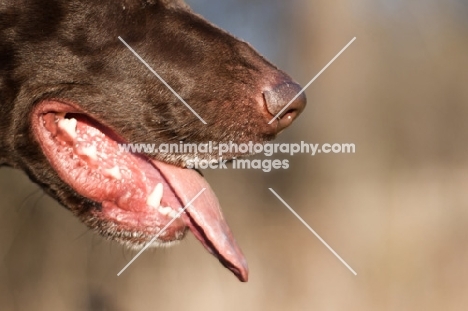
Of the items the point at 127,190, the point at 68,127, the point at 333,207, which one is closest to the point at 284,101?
the point at 127,190

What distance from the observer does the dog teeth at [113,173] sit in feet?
6.53

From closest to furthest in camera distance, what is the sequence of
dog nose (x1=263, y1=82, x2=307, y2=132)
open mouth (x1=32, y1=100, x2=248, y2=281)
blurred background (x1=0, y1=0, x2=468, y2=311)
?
dog nose (x1=263, y1=82, x2=307, y2=132) → open mouth (x1=32, y1=100, x2=248, y2=281) → blurred background (x1=0, y1=0, x2=468, y2=311)

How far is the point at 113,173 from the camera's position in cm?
200

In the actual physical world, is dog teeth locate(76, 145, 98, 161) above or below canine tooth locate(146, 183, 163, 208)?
below

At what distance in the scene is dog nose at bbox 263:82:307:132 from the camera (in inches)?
73.0

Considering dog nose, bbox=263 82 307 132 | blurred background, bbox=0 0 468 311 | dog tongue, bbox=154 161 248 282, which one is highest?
dog nose, bbox=263 82 307 132

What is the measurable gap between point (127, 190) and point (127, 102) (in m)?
0.23

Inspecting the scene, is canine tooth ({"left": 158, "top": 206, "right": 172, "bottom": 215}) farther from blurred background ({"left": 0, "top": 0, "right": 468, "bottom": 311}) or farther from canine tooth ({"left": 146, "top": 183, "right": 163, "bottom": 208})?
blurred background ({"left": 0, "top": 0, "right": 468, "bottom": 311})

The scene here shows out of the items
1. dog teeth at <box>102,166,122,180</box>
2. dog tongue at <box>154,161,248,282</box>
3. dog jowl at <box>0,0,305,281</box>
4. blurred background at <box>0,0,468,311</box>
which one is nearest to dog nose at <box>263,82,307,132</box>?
dog jowl at <box>0,0,305,281</box>

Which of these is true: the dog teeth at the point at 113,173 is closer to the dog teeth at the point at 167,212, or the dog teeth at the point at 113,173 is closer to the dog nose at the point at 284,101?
the dog teeth at the point at 167,212

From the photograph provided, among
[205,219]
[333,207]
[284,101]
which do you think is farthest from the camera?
[333,207]

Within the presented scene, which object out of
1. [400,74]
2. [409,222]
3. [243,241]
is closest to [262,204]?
[243,241]

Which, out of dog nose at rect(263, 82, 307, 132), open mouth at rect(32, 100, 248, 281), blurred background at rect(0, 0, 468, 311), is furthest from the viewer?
blurred background at rect(0, 0, 468, 311)

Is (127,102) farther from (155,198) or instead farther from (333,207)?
(333,207)
